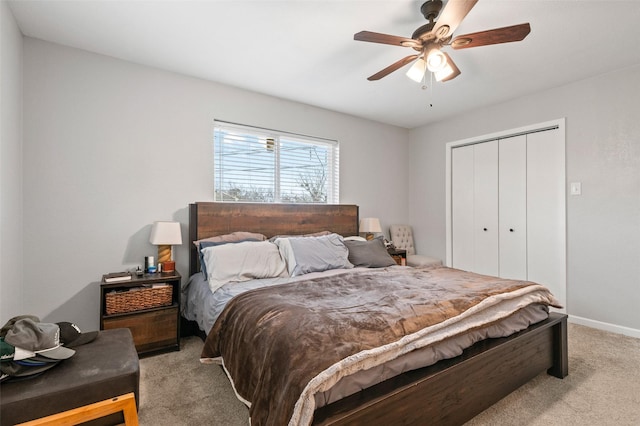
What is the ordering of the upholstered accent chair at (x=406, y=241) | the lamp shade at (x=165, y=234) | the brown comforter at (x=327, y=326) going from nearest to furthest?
1. the brown comforter at (x=327, y=326)
2. the lamp shade at (x=165, y=234)
3. the upholstered accent chair at (x=406, y=241)

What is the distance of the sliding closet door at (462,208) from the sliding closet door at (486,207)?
71mm

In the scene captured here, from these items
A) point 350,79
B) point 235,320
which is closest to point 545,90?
point 350,79

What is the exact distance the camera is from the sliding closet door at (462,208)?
14.3ft

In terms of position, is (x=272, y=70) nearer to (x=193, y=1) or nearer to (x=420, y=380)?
(x=193, y=1)

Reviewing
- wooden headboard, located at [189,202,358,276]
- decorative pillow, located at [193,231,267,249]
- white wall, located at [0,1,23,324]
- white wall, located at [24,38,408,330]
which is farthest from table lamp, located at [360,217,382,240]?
white wall, located at [0,1,23,324]

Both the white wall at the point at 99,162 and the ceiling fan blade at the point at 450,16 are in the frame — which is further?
the white wall at the point at 99,162

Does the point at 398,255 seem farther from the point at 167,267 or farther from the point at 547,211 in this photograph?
the point at 167,267

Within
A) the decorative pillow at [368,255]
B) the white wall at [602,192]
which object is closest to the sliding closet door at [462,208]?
the white wall at [602,192]

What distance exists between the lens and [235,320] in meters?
1.90

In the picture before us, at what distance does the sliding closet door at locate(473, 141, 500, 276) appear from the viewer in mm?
4090

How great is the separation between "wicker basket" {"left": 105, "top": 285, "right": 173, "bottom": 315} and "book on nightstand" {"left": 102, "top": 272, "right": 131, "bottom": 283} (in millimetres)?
103

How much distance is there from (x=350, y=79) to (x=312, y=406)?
2990 mm

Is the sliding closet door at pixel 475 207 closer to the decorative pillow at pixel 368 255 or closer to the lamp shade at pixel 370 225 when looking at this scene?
the lamp shade at pixel 370 225

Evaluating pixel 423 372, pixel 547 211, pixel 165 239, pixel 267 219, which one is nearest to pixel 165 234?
pixel 165 239
